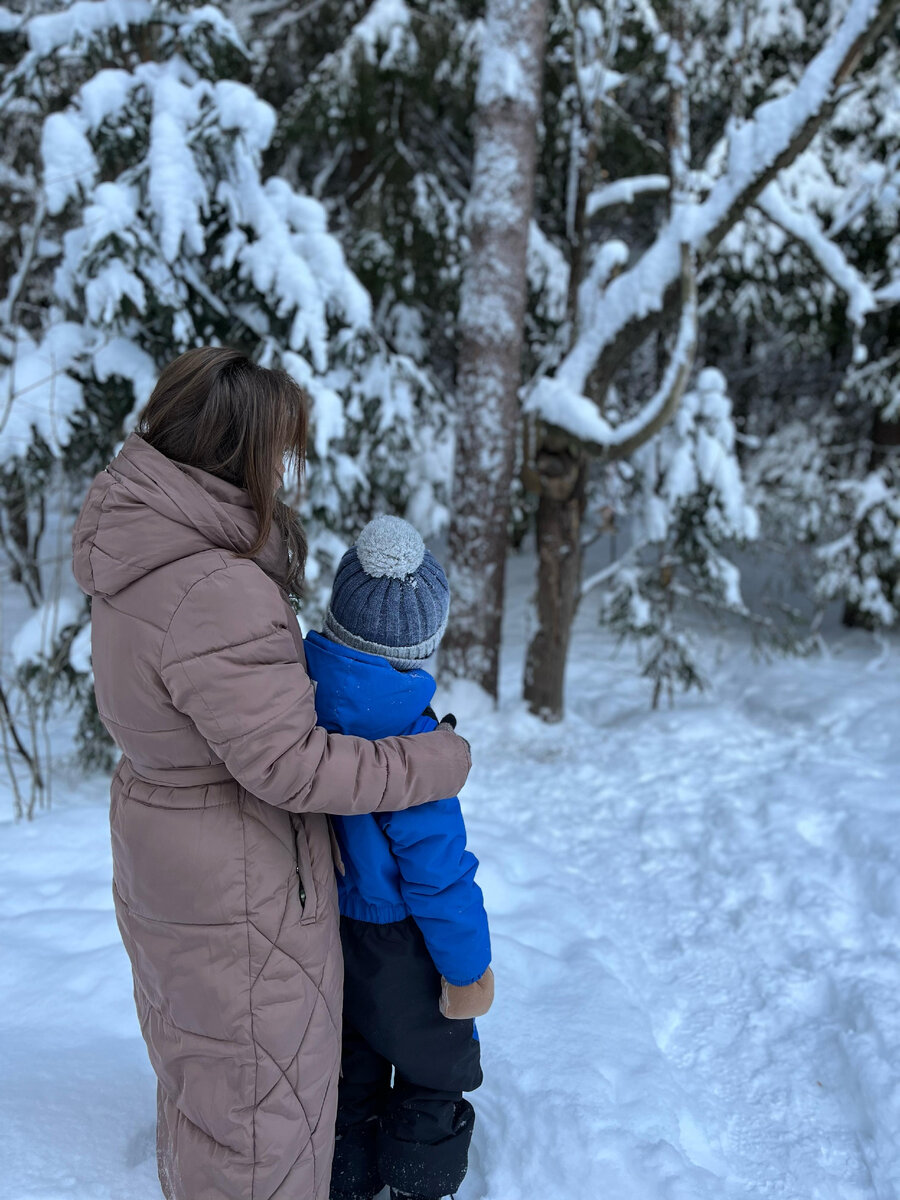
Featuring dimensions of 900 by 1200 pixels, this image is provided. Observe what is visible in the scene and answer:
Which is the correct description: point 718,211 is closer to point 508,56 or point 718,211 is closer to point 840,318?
point 508,56

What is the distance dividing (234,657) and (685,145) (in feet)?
15.1

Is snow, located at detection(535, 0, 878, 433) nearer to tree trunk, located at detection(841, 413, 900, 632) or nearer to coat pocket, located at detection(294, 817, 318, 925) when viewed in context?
coat pocket, located at detection(294, 817, 318, 925)

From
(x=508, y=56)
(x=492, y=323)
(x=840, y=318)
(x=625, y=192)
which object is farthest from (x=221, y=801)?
(x=840, y=318)

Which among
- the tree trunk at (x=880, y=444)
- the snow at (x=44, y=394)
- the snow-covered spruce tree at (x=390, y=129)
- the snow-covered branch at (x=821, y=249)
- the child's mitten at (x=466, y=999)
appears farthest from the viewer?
the tree trunk at (x=880, y=444)

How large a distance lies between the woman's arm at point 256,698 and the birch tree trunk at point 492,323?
3.89 meters

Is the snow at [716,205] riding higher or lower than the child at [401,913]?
higher

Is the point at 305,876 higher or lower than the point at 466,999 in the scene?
higher

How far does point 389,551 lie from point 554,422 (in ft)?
11.4

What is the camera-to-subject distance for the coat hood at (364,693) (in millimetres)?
1467

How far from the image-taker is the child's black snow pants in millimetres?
1626

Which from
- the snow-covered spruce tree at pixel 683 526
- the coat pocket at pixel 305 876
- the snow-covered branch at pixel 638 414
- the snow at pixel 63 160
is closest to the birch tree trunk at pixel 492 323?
the snow-covered branch at pixel 638 414

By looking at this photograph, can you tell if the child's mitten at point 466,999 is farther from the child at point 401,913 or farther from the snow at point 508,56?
the snow at point 508,56

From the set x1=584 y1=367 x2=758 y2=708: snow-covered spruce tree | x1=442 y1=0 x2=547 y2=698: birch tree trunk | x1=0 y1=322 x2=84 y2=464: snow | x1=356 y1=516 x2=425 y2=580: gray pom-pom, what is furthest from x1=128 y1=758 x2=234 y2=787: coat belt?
x1=584 y1=367 x2=758 y2=708: snow-covered spruce tree

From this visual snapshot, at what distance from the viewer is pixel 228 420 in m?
1.37
